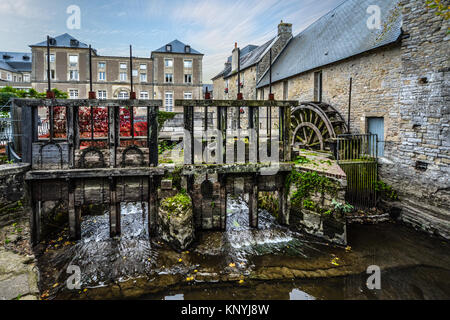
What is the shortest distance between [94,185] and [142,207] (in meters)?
2.36

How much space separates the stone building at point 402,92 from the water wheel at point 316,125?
1.89 ft

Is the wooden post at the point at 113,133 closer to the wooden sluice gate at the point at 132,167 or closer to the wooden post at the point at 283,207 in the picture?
the wooden sluice gate at the point at 132,167

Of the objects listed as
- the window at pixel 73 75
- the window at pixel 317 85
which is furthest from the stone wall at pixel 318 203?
the window at pixel 73 75

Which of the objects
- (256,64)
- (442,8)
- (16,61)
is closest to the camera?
(442,8)

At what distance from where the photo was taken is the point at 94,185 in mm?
5984

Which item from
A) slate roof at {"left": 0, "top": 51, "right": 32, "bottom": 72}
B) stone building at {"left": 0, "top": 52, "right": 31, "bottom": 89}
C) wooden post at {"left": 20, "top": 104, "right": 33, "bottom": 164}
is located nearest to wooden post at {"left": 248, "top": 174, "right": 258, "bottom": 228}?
wooden post at {"left": 20, "top": 104, "right": 33, "bottom": 164}

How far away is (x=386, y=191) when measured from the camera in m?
7.93

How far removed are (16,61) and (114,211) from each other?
5612 centimetres

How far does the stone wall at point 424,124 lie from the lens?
6.34m

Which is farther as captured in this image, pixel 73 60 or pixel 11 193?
pixel 73 60

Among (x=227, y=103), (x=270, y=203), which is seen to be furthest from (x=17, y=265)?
(x=270, y=203)

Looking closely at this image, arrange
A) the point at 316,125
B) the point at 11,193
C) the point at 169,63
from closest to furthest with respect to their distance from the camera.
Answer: the point at 11,193 → the point at 316,125 → the point at 169,63

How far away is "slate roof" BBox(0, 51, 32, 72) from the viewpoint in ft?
146

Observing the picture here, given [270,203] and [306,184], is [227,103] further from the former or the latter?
[270,203]
